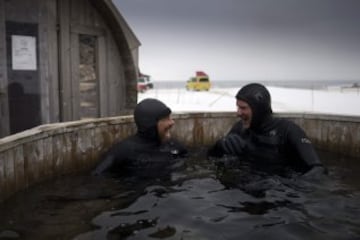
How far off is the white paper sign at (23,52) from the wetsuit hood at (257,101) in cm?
346

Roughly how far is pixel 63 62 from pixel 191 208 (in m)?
4.05

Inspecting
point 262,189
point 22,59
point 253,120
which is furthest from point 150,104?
Result: point 22,59

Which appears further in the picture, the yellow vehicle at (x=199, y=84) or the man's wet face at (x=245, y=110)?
the yellow vehicle at (x=199, y=84)

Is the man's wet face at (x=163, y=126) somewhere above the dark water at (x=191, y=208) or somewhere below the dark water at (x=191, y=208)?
above

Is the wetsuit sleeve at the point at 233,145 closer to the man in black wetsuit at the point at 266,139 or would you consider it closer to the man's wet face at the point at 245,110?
the man in black wetsuit at the point at 266,139

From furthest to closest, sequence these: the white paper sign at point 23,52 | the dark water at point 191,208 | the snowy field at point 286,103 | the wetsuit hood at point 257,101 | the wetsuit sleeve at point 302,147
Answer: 1. the snowy field at point 286,103
2. the white paper sign at point 23,52
3. the wetsuit hood at point 257,101
4. the wetsuit sleeve at point 302,147
5. the dark water at point 191,208

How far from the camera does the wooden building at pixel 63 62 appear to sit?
607 centimetres

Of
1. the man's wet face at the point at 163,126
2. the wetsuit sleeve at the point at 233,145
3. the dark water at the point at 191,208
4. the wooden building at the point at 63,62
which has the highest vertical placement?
the wooden building at the point at 63,62

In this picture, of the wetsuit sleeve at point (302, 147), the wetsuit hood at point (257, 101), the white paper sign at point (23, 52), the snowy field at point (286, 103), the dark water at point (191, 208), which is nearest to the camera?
the dark water at point (191, 208)

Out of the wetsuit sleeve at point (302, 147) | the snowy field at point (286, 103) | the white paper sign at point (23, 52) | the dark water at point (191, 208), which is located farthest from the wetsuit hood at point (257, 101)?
the snowy field at point (286, 103)

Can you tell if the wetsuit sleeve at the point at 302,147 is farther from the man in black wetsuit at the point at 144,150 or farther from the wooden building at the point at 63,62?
the wooden building at the point at 63,62

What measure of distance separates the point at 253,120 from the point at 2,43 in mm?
4005

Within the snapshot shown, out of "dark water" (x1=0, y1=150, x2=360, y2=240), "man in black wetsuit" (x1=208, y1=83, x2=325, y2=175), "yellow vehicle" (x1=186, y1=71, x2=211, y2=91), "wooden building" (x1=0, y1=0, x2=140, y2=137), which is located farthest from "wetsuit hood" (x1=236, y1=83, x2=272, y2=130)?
"yellow vehicle" (x1=186, y1=71, x2=211, y2=91)

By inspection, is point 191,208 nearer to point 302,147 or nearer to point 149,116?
point 149,116
